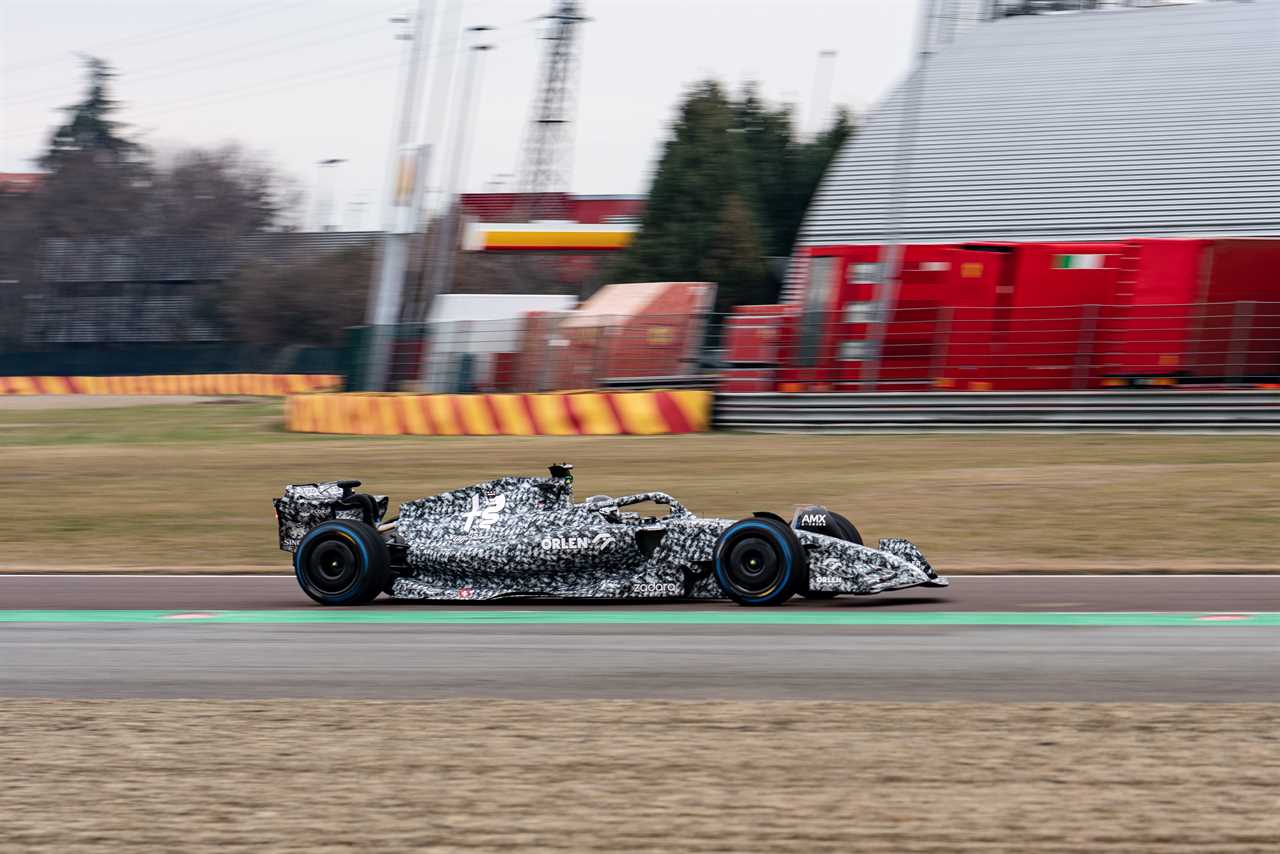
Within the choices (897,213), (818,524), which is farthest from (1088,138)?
(818,524)

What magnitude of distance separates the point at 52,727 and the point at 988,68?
1274 inches

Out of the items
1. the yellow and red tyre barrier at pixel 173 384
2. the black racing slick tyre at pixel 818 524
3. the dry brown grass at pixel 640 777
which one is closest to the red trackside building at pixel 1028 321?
the black racing slick tyre at pixel 818 524

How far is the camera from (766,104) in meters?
61.2

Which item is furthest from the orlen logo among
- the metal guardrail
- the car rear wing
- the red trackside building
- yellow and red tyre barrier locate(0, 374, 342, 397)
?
yellow and red tyre barrier locate(0, 374, 342, 397)

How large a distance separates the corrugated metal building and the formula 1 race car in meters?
21.9

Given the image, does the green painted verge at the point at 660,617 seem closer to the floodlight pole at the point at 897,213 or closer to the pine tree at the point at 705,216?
the floodlight pole at the point at 897,213

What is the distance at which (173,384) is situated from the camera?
55.9m

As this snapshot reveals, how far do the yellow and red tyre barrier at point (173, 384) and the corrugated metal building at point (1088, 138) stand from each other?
23.3m

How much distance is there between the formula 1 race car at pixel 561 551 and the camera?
934 centimetres

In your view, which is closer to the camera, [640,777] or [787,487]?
[640,777]

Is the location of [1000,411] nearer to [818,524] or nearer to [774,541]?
[818,524]

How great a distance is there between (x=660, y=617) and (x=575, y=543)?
2.25 ft

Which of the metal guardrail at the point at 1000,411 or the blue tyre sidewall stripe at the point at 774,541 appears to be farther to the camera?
the metal guardrail at the point at 1000,411

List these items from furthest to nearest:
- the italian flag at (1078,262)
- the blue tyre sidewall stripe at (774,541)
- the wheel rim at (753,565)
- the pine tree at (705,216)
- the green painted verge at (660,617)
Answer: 1. the pine tree at (705,216)
2. the italian flag at (1078,262)
3. the wheel rim at (753,565)
4. the blue tyre sidewall stripe at (774,541)
5. the green painted verge at (660,617)
